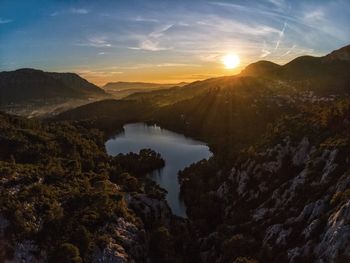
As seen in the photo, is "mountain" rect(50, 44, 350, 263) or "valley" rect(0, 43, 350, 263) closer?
"mountain" rect(50, 44, 350, 263)

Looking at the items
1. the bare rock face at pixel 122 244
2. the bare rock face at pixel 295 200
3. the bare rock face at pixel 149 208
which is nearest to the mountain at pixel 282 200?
the bare rock face at pixel 295 200

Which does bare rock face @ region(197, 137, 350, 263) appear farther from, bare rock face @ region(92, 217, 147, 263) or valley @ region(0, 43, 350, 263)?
bare rock face @ region(92, 217, 147, 263)

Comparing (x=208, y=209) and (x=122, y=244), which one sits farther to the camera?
(x=208, y=209)

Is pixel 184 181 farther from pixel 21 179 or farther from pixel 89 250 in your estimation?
pixel 89 250

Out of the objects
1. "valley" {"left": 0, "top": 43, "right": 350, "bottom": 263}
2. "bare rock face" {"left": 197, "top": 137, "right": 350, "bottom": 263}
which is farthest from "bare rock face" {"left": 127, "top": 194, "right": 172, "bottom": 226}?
"bare rock face" {"left": 197, "top": 137, "right": 350, "bottom": 263}

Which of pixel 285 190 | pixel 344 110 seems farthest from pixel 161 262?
pixel 344 110

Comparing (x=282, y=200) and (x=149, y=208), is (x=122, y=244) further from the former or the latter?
(x=282, y=200)

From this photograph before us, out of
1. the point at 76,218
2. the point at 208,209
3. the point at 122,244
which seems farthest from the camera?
the point at 208,209

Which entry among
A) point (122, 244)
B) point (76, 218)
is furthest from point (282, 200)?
point (76, 218)

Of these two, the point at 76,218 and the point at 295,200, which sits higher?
the point at 295,200

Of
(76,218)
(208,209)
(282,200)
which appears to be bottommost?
(208,209)

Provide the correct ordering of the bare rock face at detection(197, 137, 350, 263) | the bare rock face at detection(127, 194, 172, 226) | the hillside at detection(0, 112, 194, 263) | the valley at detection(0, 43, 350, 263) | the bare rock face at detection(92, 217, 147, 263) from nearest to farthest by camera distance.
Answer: the bare rock face at detection(197, 137, 350, 263), the valley at detection(0, 43, 350, 263), the hillside at detection(0, 112, 194, 263), the bare rock face at detection(92, 217, 147, 263), the bare rock face at detection(127, 194, 172, 226)
